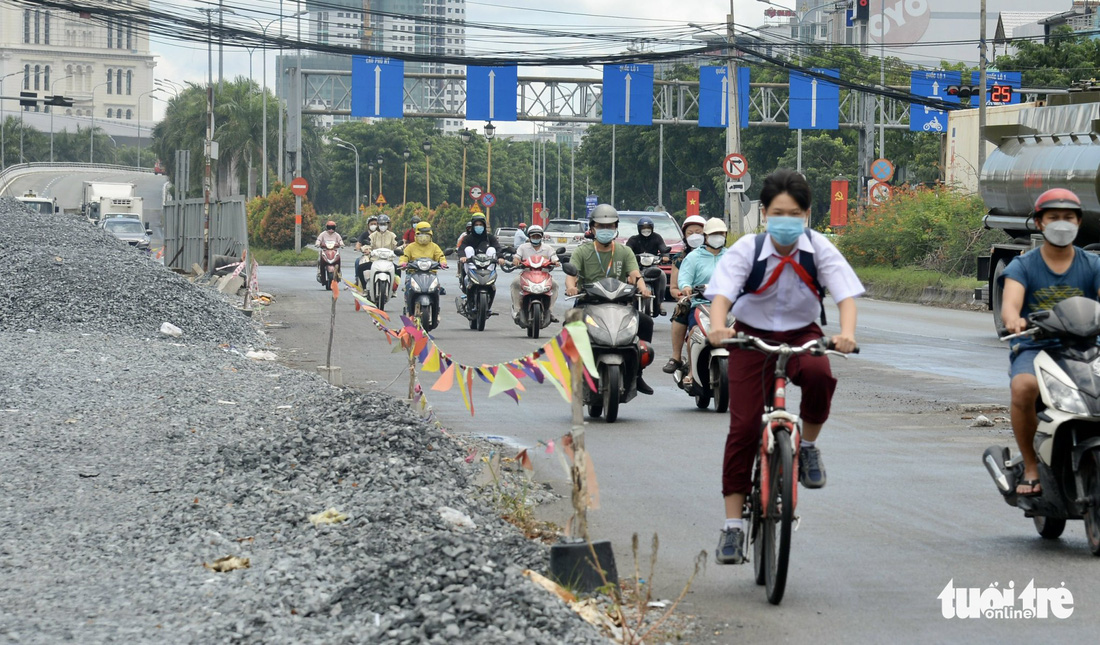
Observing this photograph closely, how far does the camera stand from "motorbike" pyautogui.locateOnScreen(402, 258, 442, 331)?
70.1 feet

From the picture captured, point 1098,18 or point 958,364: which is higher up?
point 1098,18

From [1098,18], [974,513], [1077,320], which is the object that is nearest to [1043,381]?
[1077,320]

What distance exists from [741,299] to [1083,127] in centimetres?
1487

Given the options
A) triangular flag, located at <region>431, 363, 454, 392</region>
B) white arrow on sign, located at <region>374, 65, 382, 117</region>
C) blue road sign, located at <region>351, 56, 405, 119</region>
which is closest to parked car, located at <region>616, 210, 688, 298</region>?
blue road sign, located at <region>351, 56, 405, 119</region>

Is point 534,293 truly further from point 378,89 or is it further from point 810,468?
point 378,89

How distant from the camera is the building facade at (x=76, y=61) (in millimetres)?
179625

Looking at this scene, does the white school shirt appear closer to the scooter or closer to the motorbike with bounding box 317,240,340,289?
the scooter

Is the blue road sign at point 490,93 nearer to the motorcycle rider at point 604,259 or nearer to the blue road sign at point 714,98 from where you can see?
the blue road sign at point 714,98

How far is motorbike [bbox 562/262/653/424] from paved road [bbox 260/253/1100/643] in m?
0.29

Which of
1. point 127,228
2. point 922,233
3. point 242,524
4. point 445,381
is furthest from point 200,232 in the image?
point 242,524

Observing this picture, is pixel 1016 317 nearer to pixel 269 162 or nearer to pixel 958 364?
pixel 958 364

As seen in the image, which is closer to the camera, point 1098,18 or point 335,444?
point 335,444

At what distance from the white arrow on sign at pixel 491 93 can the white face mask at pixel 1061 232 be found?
45026 millimetres

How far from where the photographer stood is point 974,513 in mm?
7730
